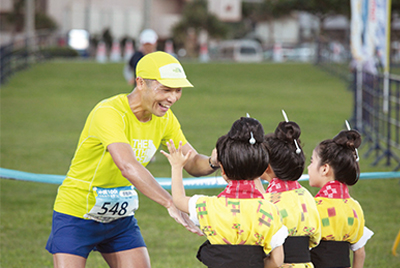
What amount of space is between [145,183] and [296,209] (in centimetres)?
79

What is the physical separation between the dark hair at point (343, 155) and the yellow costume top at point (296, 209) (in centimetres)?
26

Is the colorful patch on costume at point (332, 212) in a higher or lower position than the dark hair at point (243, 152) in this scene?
lower

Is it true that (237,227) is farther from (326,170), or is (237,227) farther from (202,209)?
(326,170)

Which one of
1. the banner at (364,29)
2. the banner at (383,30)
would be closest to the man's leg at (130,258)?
the banner at (383,30)

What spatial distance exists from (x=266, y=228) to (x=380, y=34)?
9.15 metres

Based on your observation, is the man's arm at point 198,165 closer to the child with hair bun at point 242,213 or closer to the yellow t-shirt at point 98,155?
the yellow t-shirt at point 98,155

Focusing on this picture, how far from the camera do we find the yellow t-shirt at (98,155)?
327cm

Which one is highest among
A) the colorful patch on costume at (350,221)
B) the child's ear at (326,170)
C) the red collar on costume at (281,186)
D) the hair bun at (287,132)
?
the hair bun at (287,132)

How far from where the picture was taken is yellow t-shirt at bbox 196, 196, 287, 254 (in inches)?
104

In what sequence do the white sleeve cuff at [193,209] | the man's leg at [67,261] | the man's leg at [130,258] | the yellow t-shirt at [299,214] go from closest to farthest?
the white sleeve cuff at [193,209]
the yellow t-shirt at [299,214]
the man's leg at [67,261]
the man's leg at [130,258]

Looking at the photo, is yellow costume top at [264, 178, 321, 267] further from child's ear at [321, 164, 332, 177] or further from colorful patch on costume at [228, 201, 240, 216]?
colorful patch on costume at [228, 201, 240, 216]

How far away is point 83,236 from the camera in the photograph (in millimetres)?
3354

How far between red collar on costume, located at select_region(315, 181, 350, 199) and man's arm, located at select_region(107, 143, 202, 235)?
776 millimetres

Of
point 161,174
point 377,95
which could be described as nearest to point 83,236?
point 161,174
